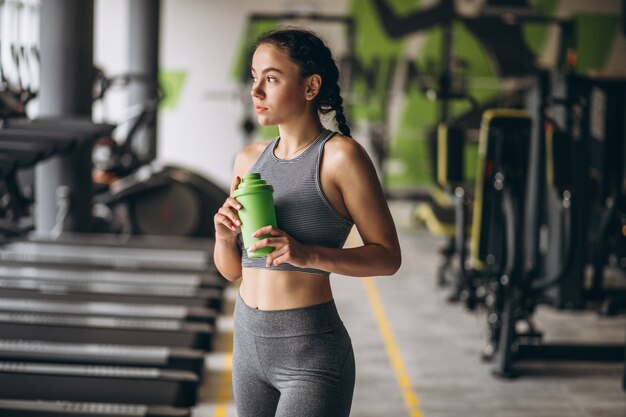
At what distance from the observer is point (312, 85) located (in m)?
1.67

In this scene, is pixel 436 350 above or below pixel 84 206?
below

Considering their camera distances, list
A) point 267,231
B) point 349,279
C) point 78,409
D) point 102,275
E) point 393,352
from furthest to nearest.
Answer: point 349,279, point 102,275, point 393,352, point 78,409, point 267,231

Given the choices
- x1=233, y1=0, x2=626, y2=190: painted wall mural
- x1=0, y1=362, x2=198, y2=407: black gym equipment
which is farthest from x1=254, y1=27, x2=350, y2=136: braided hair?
x1=233, y1=0, x2=626, y2=190: painted wall mural

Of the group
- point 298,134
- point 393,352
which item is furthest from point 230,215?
point 393,352

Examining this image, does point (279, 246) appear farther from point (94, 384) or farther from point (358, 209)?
point (94, 384)

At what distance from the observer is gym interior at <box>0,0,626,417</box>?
3795 millimetres

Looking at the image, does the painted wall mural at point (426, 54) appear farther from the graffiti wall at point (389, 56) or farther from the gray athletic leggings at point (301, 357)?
the gray athletic leggings at point (301, 357)

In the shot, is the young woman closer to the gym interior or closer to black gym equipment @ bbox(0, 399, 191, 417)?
the gym interior

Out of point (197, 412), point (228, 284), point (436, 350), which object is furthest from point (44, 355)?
point (228, 284)

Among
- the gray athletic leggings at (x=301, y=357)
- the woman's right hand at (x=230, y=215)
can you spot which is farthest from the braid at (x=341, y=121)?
the gray athletic leggings at (x=301, y=357)

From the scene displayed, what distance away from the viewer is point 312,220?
1.65m

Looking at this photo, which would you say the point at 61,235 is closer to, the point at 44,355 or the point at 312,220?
the point at 44,355

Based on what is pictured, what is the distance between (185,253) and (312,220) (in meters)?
4.89

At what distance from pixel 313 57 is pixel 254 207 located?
0.33 m
